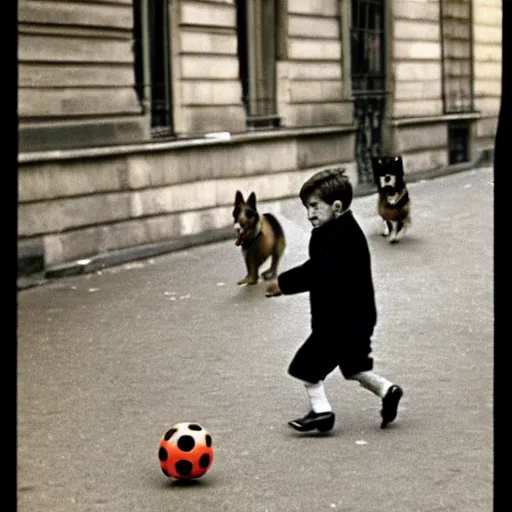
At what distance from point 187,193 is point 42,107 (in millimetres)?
3405

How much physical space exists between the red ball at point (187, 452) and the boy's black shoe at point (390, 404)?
1.23 m

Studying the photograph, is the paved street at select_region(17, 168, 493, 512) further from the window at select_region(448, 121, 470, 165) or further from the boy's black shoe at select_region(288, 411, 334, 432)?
the window at select_region(448, 121, 470, 165)

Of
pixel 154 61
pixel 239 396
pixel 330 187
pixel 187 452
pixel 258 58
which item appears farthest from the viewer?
pixel 258 58

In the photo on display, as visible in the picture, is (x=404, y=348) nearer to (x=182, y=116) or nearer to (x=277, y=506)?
(x=277, y=506)

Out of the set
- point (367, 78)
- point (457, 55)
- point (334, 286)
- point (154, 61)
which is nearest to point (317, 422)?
point (334, 286)

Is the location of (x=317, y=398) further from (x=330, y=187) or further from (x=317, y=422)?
(x=330, y=187)

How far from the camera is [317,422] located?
759 cm

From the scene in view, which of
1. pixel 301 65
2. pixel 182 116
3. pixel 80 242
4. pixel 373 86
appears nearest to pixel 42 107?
pixel 80 242

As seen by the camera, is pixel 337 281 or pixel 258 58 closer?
pixel 337 281

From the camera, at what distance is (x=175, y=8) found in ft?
60.3

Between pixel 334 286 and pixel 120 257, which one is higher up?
pixel 334 286

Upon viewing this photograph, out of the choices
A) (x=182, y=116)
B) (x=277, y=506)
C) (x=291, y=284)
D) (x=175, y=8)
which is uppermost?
(x=175, y=8)

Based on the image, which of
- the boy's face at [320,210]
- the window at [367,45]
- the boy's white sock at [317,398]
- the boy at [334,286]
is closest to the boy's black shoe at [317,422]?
the boy's white sock at [317,398]

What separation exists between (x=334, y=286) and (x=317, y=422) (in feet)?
2.47
